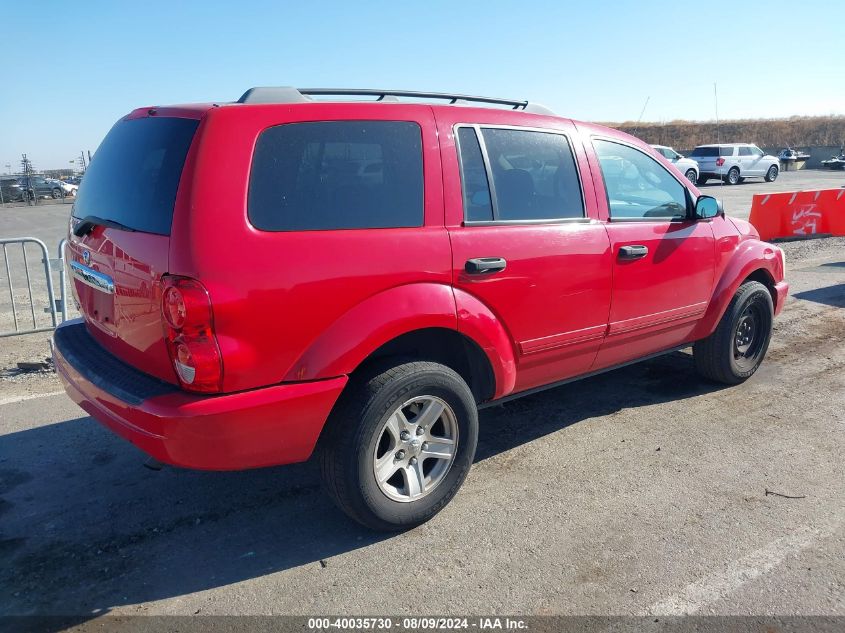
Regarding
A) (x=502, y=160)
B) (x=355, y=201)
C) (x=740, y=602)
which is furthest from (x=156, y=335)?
(x=740, y=602)

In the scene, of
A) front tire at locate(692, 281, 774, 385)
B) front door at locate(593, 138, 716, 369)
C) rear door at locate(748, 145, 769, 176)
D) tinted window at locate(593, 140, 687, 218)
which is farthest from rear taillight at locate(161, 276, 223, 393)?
rear door at locate(748, 145, 769, 176)

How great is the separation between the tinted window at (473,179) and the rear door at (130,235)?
1.34 m

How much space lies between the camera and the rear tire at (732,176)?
1209 inches

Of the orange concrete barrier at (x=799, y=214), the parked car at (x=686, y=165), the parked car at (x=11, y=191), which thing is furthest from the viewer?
the parked car at (x=11, y=191)

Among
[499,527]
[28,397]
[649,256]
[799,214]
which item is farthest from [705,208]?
[799,214]

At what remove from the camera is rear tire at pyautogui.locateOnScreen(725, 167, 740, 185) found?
101 feet

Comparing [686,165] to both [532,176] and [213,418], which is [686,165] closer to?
[532,176]

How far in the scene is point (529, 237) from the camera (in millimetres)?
3754

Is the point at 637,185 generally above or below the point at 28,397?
above

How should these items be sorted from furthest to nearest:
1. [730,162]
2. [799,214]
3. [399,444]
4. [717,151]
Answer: [717,151] → [730,162] → [799,214] → [399,444]

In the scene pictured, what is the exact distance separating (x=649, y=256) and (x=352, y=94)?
2113mm

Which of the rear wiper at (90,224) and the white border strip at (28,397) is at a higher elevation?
the rear wiper at (90,224)

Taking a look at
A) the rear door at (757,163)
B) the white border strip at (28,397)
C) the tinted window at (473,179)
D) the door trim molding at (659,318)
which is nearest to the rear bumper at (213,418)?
the tinted window at (473,179)

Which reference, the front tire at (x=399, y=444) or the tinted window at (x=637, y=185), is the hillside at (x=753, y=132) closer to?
the tinted window at (x=637, y=185)
